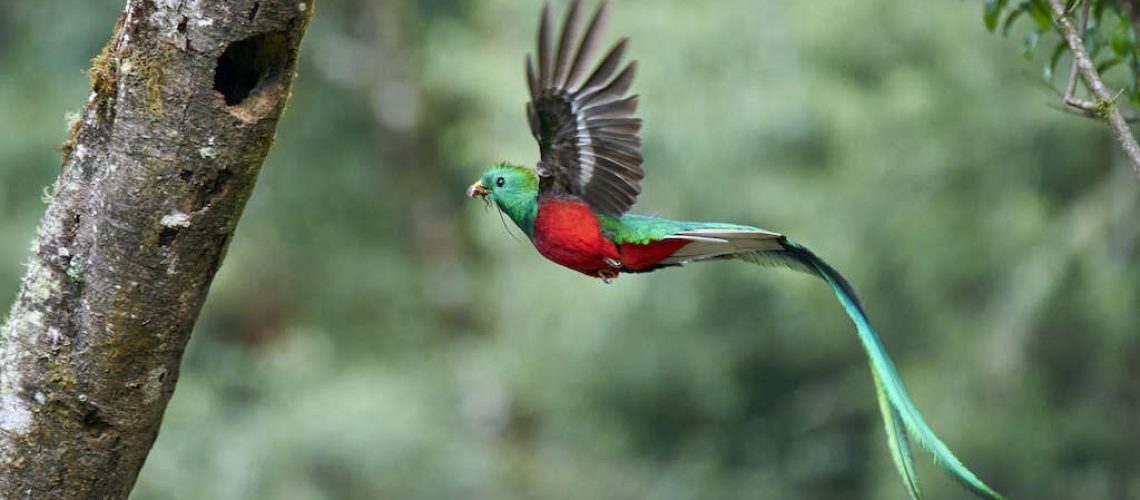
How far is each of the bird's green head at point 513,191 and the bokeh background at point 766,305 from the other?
4.09 metres

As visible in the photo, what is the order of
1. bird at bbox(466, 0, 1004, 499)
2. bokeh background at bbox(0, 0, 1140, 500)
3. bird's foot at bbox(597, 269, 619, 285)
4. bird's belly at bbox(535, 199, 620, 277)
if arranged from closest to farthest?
1. bird at bbox(466, 0, 1004, 499)
2. bird's belly at bbox(535, 199, 620, 277)
3. bird's foot at bbox(597, 269, 619, 285)
4. bokeh background at bbox(0, 0, 1140, 500)

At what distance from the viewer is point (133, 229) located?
231cm

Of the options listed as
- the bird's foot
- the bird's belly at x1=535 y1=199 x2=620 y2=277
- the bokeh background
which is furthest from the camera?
the bokeh background

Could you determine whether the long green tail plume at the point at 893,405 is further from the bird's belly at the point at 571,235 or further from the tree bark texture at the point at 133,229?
the tree bark texture at the point at 133,229

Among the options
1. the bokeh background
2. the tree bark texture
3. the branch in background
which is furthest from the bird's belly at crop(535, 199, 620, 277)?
the bokeh background

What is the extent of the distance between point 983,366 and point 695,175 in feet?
5.79

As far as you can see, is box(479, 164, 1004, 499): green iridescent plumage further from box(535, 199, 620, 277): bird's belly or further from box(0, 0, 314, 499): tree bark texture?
box(0, 0, 314, 499): tree bark texture

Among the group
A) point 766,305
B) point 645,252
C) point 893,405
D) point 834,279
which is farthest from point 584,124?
point 766,305

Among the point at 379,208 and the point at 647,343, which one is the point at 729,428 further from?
the point at 379,208

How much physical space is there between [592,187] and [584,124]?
14 cm

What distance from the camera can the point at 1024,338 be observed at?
6684mm

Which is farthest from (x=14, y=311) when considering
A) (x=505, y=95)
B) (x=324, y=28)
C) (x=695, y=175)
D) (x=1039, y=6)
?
(x=324, y=28)

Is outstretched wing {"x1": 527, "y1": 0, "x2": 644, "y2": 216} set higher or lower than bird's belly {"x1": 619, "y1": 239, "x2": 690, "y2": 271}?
higher

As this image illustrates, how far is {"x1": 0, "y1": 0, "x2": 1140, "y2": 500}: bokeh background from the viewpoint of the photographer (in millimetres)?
6645
